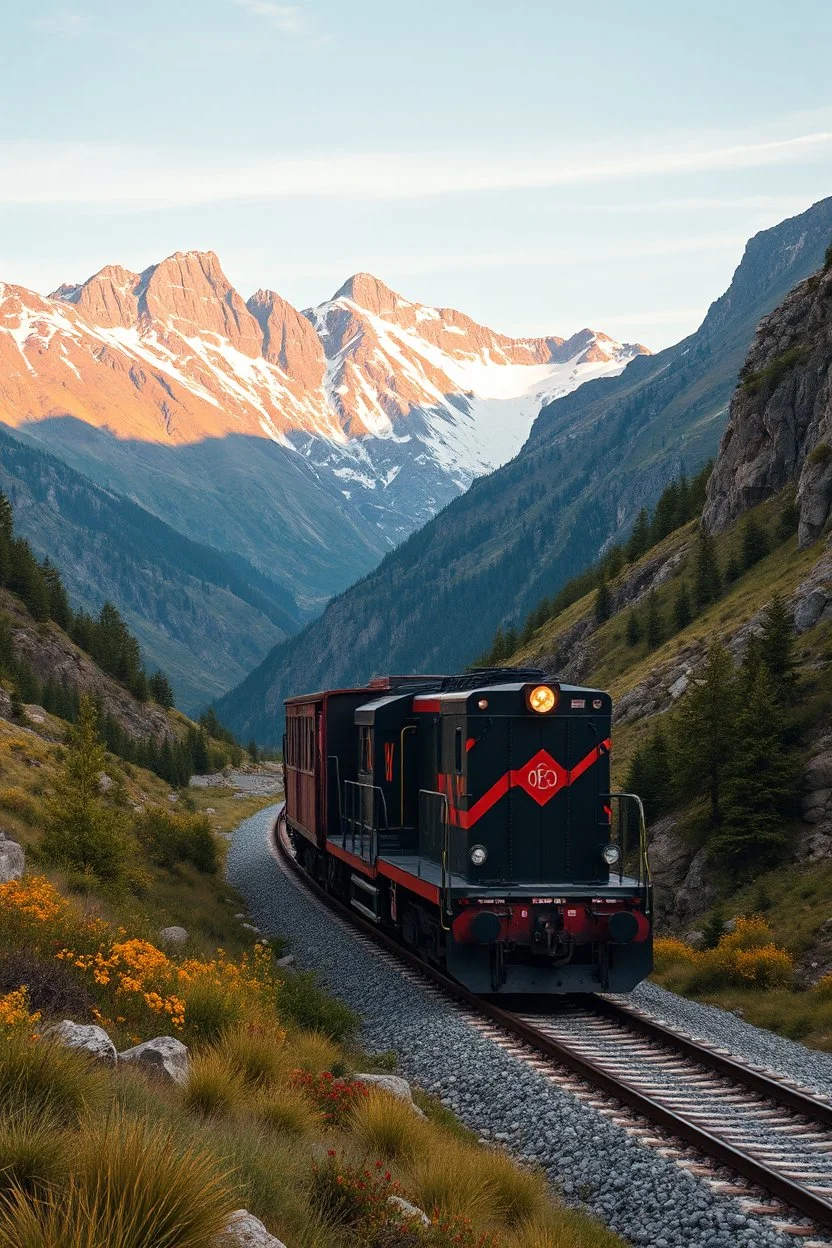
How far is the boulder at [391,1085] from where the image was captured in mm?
11219

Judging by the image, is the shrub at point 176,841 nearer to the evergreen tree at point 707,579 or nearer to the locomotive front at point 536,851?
the locomotive front at point 536,851

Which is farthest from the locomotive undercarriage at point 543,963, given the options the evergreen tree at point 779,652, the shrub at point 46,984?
the evergreen tree at point 779,652

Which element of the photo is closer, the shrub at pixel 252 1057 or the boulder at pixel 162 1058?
the boulder at pixel 162 1058

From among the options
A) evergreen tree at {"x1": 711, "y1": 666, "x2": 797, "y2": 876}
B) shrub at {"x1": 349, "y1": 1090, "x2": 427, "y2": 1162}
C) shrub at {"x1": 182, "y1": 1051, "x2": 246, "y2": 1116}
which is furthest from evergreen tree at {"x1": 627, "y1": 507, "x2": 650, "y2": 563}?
shrub at {"x1": 182, "y1": 1051, "x2": 246, "y2": 1116}

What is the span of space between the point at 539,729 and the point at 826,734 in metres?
15.9

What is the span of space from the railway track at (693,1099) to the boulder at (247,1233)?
14.1 feet

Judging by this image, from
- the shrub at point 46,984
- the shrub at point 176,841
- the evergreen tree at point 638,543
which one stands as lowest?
the shrub at point 176,841

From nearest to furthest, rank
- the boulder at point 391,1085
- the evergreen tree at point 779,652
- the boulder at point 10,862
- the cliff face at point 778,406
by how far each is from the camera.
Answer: the boulder at point 391,1085
the boulder at point 10,862
the evergreen tree at point 779,652
the cliff face at point 778,406

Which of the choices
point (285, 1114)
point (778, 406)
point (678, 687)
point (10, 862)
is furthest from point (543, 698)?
point (778, 406)

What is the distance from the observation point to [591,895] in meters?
17.4

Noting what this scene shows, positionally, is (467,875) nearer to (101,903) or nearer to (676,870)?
(101,903)

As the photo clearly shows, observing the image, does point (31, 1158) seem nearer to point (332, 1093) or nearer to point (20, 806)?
point (332, 1093)

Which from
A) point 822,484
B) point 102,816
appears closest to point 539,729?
point 102,816

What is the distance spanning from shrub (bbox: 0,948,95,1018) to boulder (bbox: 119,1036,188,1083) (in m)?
1.37
